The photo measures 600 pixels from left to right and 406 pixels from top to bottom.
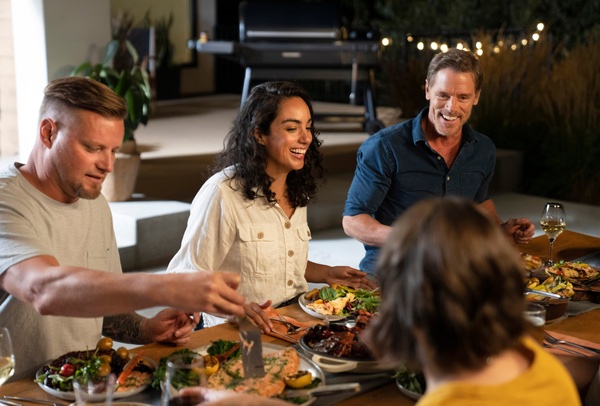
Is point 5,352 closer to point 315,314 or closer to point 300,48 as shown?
point 315,314

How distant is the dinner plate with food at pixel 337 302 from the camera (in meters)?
2.37

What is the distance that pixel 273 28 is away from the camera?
29.0 feet

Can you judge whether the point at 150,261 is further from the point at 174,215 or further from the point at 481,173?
the point at 481,173

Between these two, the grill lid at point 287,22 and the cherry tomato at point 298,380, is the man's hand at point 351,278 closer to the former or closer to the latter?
the cherry tomato at point 298,380

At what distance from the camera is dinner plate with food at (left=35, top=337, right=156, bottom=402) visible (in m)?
1.82

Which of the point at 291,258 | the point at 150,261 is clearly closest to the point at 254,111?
the point at 291,258

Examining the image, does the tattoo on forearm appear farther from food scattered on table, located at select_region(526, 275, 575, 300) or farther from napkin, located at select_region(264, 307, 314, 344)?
food scattered on table, located at select_region(526, 275, 575, 300)

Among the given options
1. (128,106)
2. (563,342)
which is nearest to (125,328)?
(563,342)

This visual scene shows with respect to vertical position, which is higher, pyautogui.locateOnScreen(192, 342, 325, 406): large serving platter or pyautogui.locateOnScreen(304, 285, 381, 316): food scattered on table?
pyautogui.locateOnScreen(192, 342, 325, 406): large serving platter

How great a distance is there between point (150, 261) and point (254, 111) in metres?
2.99

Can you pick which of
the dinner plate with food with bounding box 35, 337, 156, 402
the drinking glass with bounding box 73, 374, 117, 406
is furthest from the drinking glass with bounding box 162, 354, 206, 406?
the dinner plate with food with bounding box 35, 337, 156, 402

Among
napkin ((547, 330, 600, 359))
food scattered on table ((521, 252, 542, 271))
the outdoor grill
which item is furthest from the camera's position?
the outdoor grill

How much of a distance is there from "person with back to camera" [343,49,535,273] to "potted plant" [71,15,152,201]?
2.79 meters

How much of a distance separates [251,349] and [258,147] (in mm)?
1060
